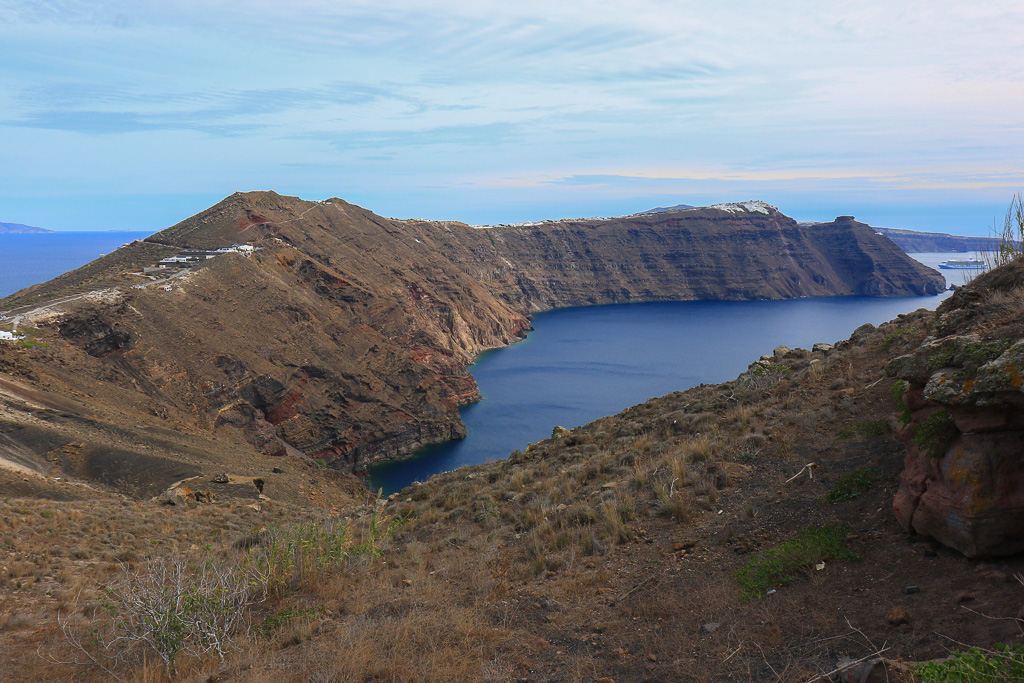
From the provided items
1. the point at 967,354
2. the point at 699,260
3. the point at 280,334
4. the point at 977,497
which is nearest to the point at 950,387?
the point at 967,354

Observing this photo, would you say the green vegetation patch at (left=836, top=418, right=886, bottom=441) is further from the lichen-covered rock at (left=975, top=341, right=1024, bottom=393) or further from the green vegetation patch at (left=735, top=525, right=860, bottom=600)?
the lichen-covered rock at (left=975, top=341, right=1024, bottom=393)

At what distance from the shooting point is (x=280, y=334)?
49.2 metres

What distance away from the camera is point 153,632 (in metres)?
6.02

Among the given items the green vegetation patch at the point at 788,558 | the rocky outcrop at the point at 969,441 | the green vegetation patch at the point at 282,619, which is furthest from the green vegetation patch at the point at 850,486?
the green vegetation patch at the point at 282,619

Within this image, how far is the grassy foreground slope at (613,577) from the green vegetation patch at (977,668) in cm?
18

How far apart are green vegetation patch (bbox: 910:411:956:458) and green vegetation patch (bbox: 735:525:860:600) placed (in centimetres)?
131

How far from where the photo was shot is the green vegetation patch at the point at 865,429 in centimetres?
903

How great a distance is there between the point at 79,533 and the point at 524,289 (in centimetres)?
12224

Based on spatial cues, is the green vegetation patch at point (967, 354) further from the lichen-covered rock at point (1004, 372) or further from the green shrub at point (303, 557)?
the green shrub at point (303, 557)

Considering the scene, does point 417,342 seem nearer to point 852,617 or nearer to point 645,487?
point 645,487

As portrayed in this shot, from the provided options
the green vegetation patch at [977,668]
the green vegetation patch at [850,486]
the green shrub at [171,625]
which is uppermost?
the green vegetation patch at [977,668]

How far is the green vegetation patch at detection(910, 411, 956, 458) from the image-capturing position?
234 inches

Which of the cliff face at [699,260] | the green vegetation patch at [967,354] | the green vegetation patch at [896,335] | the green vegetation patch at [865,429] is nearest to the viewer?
the green vegetation patch at [967,354]

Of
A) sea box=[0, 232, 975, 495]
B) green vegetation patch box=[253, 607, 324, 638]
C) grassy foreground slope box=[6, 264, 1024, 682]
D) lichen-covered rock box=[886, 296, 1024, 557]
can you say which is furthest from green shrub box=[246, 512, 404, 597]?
sea box=[0, 232, 975, 495]
